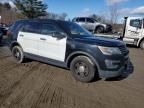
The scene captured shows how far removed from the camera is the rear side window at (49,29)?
6892 mm

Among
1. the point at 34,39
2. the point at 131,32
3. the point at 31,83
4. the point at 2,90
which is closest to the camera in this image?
the point at 2,90

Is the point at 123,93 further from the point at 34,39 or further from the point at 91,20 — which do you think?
the point at 91,20

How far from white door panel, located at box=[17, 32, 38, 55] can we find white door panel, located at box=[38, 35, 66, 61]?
261mm

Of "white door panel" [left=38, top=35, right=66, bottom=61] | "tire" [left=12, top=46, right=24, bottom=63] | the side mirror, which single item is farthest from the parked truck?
the side mirror

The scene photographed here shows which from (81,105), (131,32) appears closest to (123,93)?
(81,105)

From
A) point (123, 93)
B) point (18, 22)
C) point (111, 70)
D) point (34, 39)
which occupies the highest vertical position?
point (18, 22)

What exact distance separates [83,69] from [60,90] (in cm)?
112

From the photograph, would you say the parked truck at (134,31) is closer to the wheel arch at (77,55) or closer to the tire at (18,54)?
the tire at (18,54)

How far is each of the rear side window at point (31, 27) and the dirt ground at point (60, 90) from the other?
138 centimetres

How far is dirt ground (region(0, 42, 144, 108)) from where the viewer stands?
4676 millimetres

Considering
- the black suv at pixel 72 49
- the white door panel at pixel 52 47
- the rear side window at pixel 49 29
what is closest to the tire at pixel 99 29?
the black suv at pixel 72 49

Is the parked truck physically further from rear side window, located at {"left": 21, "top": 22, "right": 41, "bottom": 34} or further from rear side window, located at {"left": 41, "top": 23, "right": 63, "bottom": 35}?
rear side window, located at {"left": 41, "top": 23, "right": 63, "bottom": 35}

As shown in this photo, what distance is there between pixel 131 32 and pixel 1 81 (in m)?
11.5

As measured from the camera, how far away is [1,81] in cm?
593
